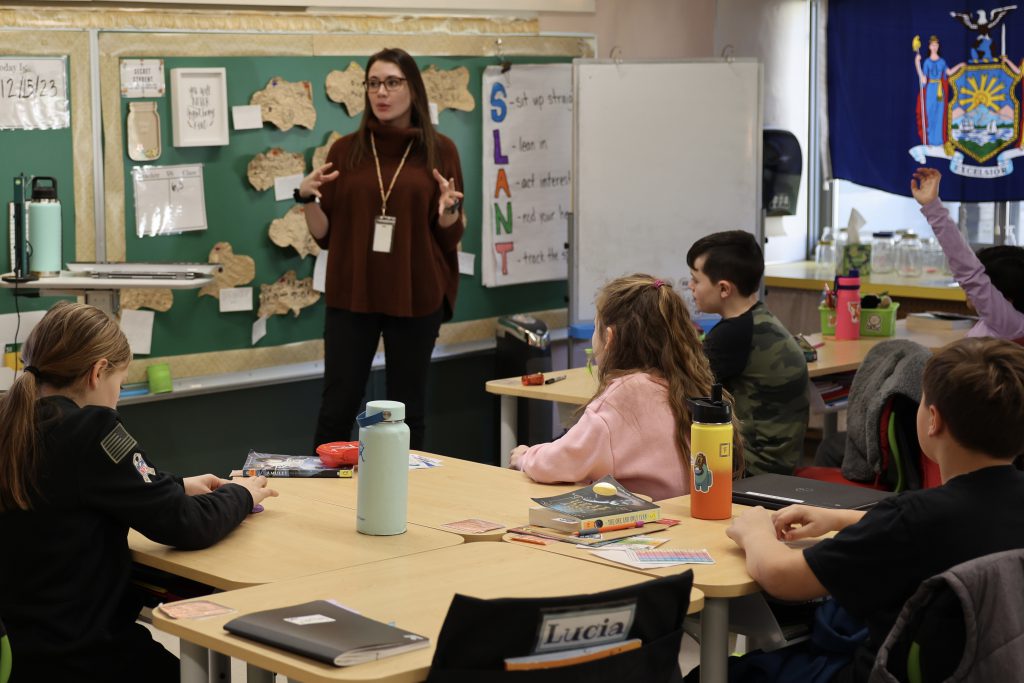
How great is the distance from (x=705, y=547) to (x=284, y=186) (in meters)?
3.02

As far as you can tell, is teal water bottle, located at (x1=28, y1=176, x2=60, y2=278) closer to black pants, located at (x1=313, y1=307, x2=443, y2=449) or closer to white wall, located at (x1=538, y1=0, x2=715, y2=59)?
black pants, located at (x1=313, y1=307, x2=443, y2=449)

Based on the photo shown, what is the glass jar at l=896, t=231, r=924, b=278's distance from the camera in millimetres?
6566

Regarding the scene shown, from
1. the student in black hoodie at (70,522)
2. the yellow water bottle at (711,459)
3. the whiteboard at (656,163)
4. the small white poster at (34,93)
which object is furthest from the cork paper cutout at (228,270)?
the yellow water bottle at (711,459)

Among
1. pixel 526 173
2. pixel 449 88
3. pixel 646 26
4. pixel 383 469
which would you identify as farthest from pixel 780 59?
pixel 383 469

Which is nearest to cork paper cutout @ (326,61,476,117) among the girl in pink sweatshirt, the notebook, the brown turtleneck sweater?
the brown turtleneck sweater

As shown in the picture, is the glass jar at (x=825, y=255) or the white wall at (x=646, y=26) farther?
the glass jar at (x=825, y=255)

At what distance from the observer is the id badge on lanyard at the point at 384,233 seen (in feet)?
15.2

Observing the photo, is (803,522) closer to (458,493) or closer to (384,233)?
(458,493)

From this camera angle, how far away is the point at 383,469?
7.82 ft

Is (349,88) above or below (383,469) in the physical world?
above

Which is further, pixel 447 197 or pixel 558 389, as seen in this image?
pixel 447 197

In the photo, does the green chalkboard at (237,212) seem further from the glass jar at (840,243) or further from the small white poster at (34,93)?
the glass jar at (840,243)

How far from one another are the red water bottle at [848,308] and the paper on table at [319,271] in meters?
2.01

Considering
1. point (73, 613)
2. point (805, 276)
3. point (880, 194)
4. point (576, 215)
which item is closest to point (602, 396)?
point (73, 613)
